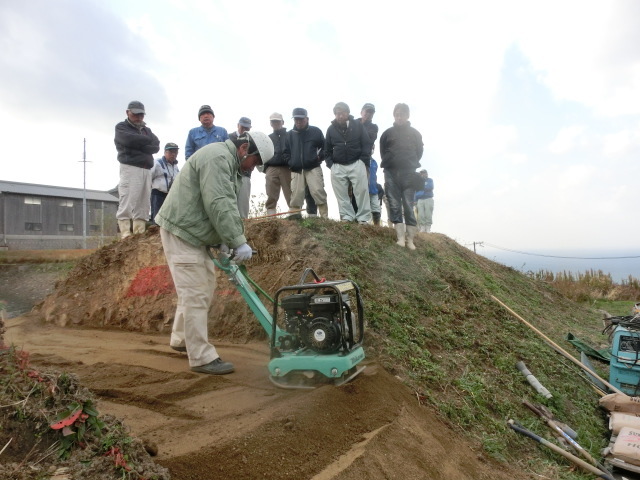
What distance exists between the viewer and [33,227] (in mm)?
29766

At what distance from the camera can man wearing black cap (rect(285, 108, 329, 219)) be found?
8641 mm

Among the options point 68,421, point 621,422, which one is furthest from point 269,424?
point 621,422

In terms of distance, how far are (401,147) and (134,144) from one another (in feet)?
15.2

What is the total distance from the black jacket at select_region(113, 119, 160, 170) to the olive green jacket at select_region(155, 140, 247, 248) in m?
3.86

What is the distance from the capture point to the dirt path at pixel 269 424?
313cm

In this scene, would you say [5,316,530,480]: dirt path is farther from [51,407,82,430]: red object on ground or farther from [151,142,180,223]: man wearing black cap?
[151,142,180,223]: man wearing black cap

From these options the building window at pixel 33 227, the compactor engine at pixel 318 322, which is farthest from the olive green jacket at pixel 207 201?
the building window at pixel 33 227

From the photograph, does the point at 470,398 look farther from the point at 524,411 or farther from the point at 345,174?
the point at 345,174

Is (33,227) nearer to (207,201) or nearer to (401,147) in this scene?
(401,147)

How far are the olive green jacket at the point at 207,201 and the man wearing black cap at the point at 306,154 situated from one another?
3.96 meters

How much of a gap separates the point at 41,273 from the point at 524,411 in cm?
1414

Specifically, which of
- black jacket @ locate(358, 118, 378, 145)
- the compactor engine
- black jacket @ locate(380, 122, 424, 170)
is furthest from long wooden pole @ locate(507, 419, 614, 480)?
black jacket @ locate(358, 118, 378, 145)

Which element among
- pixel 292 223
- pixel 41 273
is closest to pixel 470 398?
pixel 292 223

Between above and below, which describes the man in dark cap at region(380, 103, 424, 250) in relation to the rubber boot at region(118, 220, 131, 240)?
above
